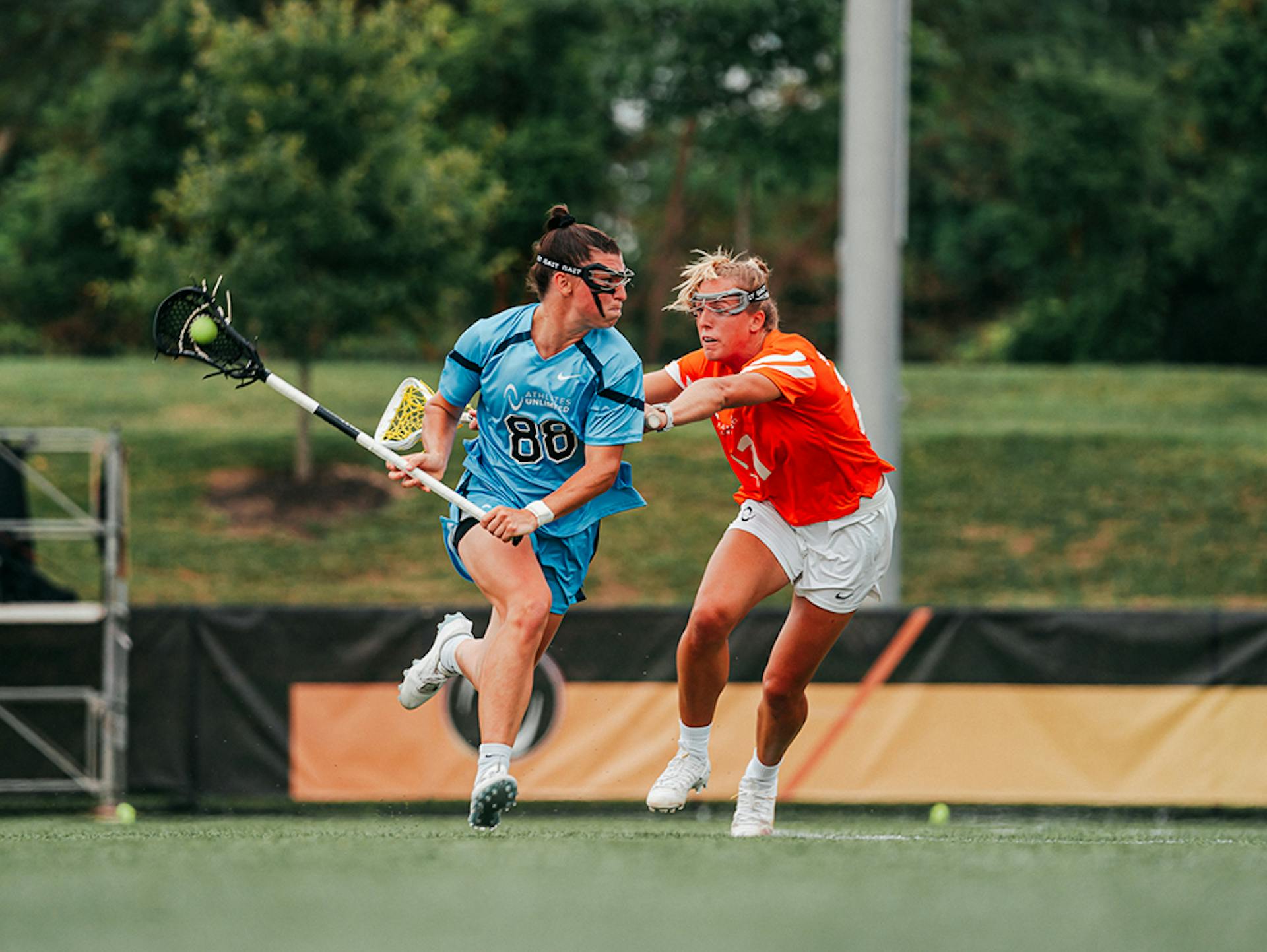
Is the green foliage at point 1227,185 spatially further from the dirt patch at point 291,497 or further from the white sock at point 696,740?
the white sock at point 696,740

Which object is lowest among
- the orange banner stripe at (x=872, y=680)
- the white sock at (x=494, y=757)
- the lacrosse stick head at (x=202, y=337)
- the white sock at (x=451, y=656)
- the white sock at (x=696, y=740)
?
the orange banner stripe at (x=872, y=680)

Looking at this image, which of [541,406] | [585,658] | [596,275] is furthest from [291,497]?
[596,275]

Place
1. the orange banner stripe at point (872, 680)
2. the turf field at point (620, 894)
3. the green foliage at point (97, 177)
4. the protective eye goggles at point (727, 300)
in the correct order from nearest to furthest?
the turf field at point (620, 894)
the protective eye goggles at point (727, 300)
the orange banner stripe at point (872, 680)
the green foliage at point (97, 177)

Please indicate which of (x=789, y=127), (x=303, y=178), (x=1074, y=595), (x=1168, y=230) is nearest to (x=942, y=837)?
(x=1074, y=595)

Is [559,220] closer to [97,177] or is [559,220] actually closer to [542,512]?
[542,512]

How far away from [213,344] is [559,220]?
153 cm

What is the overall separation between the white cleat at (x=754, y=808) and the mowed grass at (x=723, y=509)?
33.6ft

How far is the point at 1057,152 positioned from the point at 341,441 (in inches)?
610

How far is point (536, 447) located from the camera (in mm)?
6367

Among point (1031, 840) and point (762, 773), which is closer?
point (1031, 840)

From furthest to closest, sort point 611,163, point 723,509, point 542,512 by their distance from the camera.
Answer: point 611,163 → point 723,509 → point 542,512

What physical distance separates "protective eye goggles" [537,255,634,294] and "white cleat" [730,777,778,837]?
6.91ft

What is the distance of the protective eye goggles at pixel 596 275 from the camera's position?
6211 millimetres

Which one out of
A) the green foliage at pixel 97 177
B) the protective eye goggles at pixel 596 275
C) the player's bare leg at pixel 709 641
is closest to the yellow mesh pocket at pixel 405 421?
the protective eye goggles at pixel 596 275
